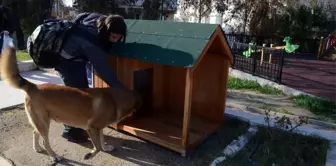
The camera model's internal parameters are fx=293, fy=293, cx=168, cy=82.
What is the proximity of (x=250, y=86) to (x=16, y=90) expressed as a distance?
224 inches

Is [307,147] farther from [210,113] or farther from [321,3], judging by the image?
[321,3]

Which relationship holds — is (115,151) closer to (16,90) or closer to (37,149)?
(37,149)

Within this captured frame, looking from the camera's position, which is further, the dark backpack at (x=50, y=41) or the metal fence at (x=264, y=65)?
the metal fence at (x=264, y=65)

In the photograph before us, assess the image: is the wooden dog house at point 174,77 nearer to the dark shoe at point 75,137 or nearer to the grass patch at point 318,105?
the dark shoe at point 75,137

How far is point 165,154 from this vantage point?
146 inches

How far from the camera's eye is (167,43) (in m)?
3.47

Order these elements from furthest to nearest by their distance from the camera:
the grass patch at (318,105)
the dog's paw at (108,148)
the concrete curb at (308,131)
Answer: the grass patch at (318,105) → the dog's paw at (108,148) → the concrete curb at (308,131)

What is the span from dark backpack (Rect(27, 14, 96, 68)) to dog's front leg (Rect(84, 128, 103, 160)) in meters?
0.97

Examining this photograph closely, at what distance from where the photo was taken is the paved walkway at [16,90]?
5.36m

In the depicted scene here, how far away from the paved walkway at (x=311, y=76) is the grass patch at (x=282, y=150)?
4.02m

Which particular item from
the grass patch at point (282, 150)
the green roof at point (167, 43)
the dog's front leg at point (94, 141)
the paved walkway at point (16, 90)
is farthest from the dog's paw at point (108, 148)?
the paved walkway at point (16, 90)

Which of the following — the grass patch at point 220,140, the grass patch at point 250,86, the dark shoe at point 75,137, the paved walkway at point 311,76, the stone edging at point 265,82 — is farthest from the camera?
the paved walkway at point 311,76

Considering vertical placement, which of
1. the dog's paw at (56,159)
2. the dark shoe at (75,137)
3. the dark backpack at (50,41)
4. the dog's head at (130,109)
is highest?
the dark backpack at (50,41)

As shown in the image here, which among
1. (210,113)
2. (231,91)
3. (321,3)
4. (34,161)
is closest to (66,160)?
(34,161)
